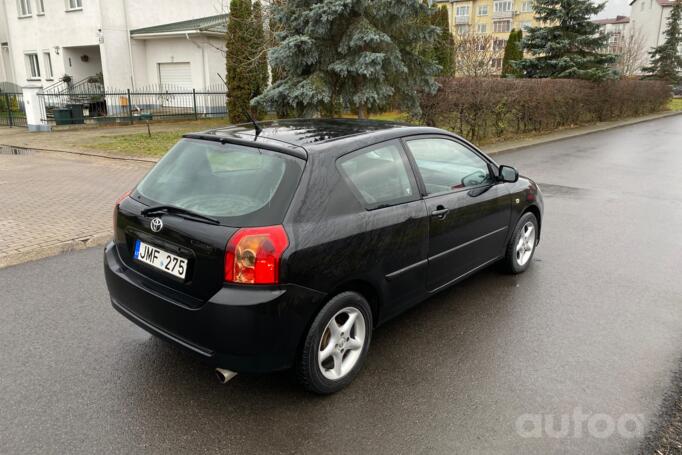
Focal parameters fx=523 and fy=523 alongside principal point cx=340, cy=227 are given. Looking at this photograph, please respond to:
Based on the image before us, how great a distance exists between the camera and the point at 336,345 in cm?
318

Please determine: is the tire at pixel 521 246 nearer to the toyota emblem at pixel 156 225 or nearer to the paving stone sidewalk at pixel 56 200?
the toyota emblem at pixel 156 225

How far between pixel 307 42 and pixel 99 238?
23.4ft

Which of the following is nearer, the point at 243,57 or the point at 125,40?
the point at 243,57

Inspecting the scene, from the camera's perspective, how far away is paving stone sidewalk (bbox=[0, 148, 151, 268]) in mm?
5863

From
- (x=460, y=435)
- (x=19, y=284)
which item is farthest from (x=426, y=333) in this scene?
(x=19, y=284)

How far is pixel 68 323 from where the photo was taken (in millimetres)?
4031

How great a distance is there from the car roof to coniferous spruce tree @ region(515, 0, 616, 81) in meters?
19.8

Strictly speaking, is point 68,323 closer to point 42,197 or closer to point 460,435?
point 460,435

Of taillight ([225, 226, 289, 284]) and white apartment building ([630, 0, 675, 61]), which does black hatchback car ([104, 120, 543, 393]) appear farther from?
white apartment building ([630, 0, 675, 61])

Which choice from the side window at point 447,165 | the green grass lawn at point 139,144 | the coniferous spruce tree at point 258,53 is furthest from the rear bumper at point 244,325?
the coniferous spruce tree at point 258,53

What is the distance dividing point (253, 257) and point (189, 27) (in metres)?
22.4

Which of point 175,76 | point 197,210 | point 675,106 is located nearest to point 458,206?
point 197,210

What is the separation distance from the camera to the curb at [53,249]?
534cm

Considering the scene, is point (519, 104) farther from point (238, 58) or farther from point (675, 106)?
point (675, 106)
